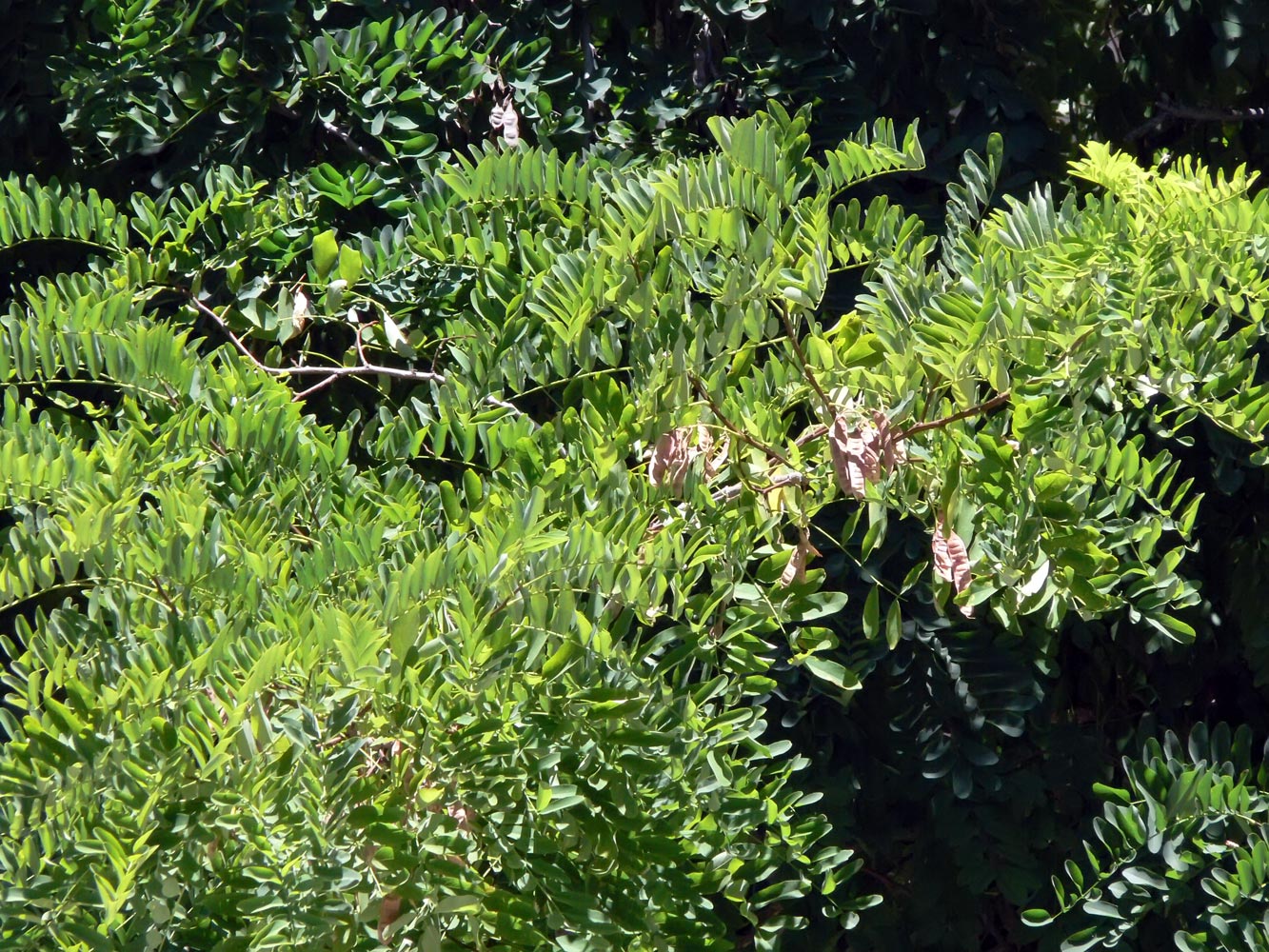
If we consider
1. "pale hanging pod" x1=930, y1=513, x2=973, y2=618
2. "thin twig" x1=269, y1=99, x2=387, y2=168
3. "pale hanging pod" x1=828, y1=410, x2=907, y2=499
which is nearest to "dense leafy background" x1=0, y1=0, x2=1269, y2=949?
"thin twig" x1=269, y1=99, x2=387, y2=168

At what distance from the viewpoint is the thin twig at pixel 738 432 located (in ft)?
5.15

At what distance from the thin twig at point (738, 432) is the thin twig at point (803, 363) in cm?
8

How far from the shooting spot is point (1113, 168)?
1.91m

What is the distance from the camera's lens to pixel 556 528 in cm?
150

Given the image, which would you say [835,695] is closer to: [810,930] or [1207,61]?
[810,930]

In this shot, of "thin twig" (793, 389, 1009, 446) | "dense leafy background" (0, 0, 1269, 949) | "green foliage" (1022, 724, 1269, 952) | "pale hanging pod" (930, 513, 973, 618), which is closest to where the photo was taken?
"pale hanging pod" (930, 513, 973, 618)

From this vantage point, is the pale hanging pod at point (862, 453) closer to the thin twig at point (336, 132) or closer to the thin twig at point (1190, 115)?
the thin twig at point (336, 132)

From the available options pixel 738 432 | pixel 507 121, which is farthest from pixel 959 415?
pixel 507 121

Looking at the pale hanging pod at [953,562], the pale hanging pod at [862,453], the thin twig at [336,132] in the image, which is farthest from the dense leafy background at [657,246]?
the pale hanging pod at [953,562]

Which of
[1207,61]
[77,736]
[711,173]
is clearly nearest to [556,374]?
[711,173]

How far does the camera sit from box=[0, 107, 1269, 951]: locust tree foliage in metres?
1.22

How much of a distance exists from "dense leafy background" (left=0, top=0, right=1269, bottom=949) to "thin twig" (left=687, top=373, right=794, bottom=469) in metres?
0.02

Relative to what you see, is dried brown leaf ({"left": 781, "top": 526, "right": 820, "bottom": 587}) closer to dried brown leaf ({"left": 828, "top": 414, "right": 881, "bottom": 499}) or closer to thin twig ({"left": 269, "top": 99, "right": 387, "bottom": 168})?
dried brown leaf ({"left": 828, "top": 414, "right": 881, "bottom": 499})

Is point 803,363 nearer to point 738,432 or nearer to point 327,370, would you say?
point 738,432
